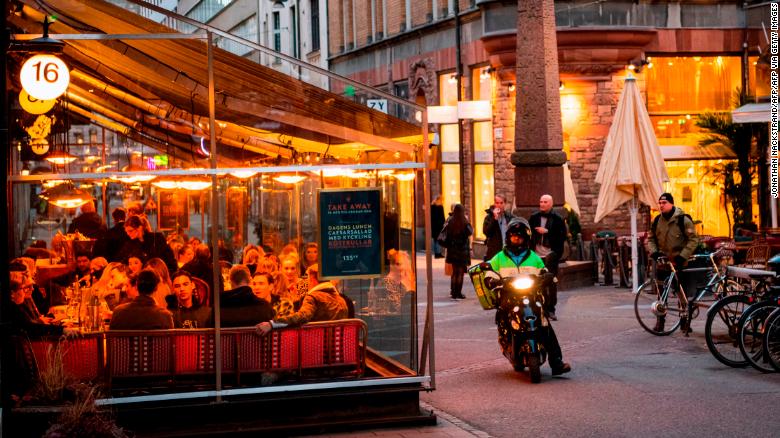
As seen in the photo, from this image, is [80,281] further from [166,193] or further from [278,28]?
[278,28]

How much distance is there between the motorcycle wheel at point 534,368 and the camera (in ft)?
41.8

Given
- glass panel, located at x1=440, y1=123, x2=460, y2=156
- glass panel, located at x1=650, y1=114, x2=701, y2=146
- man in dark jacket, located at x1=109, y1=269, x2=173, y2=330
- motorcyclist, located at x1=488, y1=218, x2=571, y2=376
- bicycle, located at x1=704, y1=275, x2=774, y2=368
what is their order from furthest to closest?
glass panel, located at x1=440, y1=123, x2=460, y2=156 < glass panel, located at x1=650, y1=114, x2=701, y2=146 < bicycle, located at x1=704, y1=275, x2=774, y2=368 < motorcyclist, located at x1=488, y1=218, x2=571, y2=376 < man in dark jacket, located at x1=109, y1=269, x2=173, y2=330

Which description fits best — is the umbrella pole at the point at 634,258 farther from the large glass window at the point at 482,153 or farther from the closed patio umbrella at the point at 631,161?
the large glass window at the point at 482,153

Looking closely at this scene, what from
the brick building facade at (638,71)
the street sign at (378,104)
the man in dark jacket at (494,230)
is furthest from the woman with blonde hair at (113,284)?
the brick building facade at (638,71)

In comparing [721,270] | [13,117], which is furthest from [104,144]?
[721,270]

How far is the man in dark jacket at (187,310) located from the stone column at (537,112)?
12.3m

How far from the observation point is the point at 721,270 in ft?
54.2

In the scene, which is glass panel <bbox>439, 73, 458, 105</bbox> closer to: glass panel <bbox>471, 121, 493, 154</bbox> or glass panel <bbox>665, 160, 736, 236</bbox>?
glass panel <bbox>471, 121, 493, 154</bbox>

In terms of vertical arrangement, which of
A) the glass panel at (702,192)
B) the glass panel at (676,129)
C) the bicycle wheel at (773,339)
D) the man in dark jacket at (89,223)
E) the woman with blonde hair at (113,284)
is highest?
the glass panel at (676,129)

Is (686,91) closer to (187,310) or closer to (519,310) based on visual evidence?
(519,310)

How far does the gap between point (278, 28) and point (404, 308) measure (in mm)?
49082

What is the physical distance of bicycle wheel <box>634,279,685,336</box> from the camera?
15.9 m

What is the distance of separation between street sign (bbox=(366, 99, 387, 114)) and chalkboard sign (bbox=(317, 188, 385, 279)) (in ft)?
2.38

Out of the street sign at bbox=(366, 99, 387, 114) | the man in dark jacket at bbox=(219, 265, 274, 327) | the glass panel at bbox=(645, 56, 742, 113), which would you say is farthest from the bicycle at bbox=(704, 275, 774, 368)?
the glass panel at bbox=(645, 56, 742, 113)
